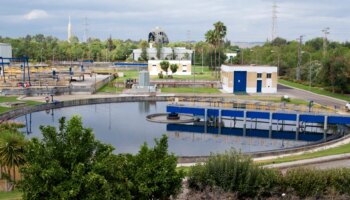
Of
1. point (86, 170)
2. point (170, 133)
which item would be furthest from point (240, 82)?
point (86, 170)

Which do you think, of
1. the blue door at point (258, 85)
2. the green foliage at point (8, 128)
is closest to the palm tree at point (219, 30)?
the blue door at point (258, 85)

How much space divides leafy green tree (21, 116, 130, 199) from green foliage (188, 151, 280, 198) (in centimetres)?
414

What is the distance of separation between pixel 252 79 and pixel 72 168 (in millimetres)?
56759

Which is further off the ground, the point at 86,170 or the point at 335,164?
the point at 86,170

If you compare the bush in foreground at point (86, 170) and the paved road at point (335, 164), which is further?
the paved road at point (335, 164)

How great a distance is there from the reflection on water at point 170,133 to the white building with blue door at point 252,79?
19349mm

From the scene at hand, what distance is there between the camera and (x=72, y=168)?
13.6 meters

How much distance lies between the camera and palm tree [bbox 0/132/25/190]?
21.2m

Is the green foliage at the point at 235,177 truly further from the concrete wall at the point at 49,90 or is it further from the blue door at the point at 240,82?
the blue door at the point at 240,82

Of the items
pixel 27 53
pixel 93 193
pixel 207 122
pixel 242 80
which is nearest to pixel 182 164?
pixel 93 193

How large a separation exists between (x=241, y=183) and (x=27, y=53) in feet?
468

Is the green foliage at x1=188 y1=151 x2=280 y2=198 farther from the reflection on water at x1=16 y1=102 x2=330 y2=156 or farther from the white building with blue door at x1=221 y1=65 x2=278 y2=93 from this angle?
the white building with blue door at x1=221 y1=65 x2=278 y2=93

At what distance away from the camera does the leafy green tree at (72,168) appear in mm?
13141

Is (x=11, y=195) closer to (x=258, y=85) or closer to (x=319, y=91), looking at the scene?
(x=258, y=85)
